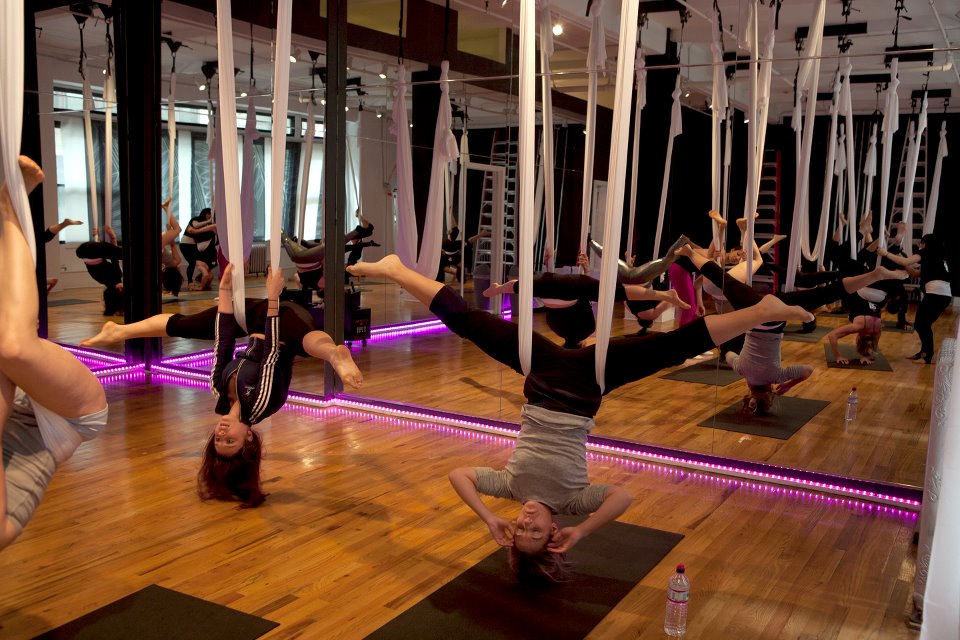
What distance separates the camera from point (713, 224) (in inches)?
177

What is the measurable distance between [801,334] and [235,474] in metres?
3.01

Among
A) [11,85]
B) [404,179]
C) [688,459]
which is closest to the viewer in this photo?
[11,85]

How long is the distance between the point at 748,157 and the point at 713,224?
39 centimetres

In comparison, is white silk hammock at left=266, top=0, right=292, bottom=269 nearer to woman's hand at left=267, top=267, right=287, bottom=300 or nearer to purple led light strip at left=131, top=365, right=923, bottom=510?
woman's hand at left=267, top=267, right=287, bottom=300

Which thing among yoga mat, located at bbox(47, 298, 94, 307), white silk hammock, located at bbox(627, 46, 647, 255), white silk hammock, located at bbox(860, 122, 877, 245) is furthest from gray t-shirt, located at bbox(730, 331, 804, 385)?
yoga mat, located at bbox(47, 298, 94, 307)

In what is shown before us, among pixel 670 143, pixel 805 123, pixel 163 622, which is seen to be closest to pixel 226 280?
pixel 163 622

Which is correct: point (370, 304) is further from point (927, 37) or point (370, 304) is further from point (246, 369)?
point (927, 37)

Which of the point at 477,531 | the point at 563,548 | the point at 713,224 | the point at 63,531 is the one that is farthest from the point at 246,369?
the point at 713,224

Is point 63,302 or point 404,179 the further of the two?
point 63,302

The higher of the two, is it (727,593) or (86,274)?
(86,274)

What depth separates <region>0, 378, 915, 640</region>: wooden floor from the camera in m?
3.04

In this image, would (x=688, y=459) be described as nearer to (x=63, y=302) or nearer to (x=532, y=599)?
(x=532, y=599)

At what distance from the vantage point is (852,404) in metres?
4.46

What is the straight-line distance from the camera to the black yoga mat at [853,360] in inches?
170
